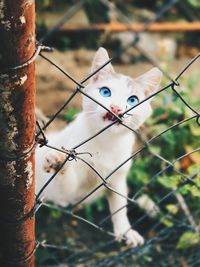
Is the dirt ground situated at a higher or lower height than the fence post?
higher

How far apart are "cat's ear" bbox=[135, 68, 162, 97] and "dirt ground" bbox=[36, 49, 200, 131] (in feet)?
2.77

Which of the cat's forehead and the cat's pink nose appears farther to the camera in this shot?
the cat's forehead

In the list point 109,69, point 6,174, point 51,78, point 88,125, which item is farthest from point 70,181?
point 51,78

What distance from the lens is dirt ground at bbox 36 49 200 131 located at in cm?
279

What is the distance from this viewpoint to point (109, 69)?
1.65 m

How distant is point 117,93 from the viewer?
157 centimetres

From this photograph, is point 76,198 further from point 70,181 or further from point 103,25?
point 103,25

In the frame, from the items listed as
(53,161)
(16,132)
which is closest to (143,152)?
(53,161)

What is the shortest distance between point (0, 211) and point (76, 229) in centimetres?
127

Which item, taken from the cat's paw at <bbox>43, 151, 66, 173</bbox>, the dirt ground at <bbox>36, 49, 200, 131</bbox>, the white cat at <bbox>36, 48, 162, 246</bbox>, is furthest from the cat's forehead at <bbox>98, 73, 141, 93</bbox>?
the dirt ground at <bbox>36, 49, 200, 131</bbox>

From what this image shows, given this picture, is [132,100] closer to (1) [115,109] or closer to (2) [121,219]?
(1) [115,109]

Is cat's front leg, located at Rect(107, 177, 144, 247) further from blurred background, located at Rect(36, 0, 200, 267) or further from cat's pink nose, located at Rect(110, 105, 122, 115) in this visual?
cat's pink nose, located at Rect(110, 105, 122, 115)

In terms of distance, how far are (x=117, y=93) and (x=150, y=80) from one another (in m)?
0.15

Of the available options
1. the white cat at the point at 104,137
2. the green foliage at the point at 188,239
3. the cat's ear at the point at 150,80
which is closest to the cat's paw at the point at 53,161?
the white cat at the point at 104,137
